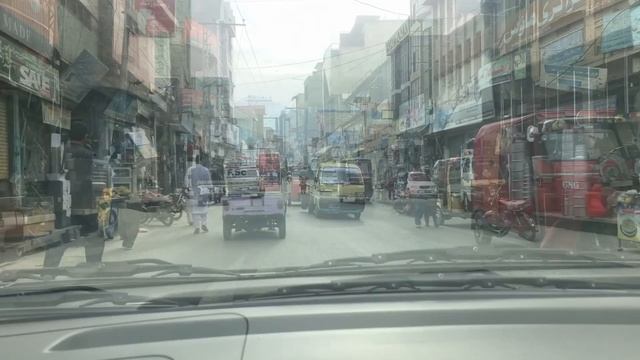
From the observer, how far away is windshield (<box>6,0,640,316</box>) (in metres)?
4.30

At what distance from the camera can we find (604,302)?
2.21 m

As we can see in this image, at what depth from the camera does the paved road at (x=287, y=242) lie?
425cm

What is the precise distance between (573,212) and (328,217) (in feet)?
11.6

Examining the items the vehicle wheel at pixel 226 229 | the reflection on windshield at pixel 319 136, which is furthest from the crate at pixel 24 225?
the vehicle wheel at pixel 226 229

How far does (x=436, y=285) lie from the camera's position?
240 centimetres

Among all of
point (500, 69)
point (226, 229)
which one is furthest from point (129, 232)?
point (500, 69)

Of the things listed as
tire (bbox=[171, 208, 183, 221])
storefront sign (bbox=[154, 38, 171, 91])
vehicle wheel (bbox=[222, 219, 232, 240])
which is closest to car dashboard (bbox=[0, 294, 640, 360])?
storefront sign (bbox=[154, 38, 171, 91])

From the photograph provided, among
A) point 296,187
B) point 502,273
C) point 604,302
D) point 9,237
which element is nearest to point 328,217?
point 296,187

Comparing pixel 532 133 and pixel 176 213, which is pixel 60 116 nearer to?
pixel 176 213

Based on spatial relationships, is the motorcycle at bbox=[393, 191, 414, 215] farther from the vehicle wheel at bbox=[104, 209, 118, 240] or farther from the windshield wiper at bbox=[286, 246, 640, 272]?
the windshield wiper at bbox=[286, 246, 640, 272]

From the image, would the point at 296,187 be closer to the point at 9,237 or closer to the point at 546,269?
the point at 9,237

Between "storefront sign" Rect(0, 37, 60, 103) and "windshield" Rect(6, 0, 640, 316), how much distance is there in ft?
0.14

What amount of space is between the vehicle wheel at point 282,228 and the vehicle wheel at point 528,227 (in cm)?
245

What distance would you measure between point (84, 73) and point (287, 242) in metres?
2.02
